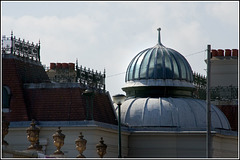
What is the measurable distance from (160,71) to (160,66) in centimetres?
37

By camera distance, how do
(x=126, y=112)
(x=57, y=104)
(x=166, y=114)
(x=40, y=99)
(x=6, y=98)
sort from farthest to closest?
(x=126, y=112), (x=166, y=114), (x=40, y=99), (x=57, y=104), (x=6, y=98)

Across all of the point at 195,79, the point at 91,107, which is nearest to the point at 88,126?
the point at 91,107

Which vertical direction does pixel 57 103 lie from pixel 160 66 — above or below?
below

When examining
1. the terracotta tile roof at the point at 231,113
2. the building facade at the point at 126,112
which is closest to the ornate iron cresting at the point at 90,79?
the building facade at the point at 126,112

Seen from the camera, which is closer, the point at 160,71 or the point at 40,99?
the point at 40,99

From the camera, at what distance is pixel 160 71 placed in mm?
73312

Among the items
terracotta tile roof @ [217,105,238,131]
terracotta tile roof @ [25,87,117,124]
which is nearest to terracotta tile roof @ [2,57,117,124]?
terracotta tile roof @ [25,87,117,124]

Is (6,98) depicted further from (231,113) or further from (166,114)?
(231,113)

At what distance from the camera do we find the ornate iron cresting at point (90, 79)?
65500 millimetres

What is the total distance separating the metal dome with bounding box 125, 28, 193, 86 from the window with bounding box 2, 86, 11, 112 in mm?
13095

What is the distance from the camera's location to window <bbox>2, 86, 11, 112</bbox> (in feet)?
205

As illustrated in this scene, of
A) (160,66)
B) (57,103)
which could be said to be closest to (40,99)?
(57,103)

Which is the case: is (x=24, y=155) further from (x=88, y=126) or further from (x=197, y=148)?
(x=197, y=148)

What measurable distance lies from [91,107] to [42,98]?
3220 millimetres
